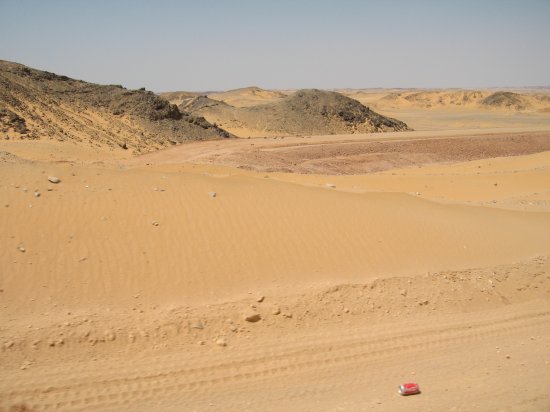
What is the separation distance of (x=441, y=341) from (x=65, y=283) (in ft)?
15.7

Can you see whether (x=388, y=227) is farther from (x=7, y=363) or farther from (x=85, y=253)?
(x=7, y=363)

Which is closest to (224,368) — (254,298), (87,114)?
(254,298)

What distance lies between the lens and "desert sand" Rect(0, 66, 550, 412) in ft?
16.7

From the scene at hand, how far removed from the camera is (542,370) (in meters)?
5.57

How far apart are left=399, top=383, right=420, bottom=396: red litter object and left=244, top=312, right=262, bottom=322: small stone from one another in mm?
1968

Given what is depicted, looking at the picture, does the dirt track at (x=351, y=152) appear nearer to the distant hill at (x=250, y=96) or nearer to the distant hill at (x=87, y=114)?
the distant hill at (x=87, y=114)

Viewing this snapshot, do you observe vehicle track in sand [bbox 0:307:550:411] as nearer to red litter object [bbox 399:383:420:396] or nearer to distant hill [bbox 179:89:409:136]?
red litter object [bbox 399:383:420:396]

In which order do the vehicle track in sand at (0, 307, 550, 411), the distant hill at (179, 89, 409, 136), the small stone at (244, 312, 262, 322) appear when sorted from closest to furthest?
1. the vehicle track in sand at (0, 307, 550, 411)
2. the small stone at (244, 312, 262, 322)
3. the distant hill at (179, 89, 409, 136)

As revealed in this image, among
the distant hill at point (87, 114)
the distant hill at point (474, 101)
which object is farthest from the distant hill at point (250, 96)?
the distant hill at point (87, 114)

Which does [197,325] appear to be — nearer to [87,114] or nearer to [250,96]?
[87,114]

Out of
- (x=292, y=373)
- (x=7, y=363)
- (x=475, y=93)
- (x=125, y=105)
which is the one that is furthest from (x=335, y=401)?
(x=475, y=93)

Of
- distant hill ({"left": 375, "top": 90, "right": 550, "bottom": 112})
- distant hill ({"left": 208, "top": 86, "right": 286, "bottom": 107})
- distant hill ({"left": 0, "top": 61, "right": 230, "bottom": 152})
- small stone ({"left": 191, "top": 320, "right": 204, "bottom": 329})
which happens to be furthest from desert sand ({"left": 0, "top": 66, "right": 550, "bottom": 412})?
→ distant hill ({"left": 375, "top": 90, "right": 550, "bottom": 112})

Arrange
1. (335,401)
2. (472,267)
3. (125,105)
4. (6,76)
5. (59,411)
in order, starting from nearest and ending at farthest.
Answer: (59,411)
(335,401)
(472,267)
(6,76)
(125,105)

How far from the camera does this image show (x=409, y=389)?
16.5 feet
